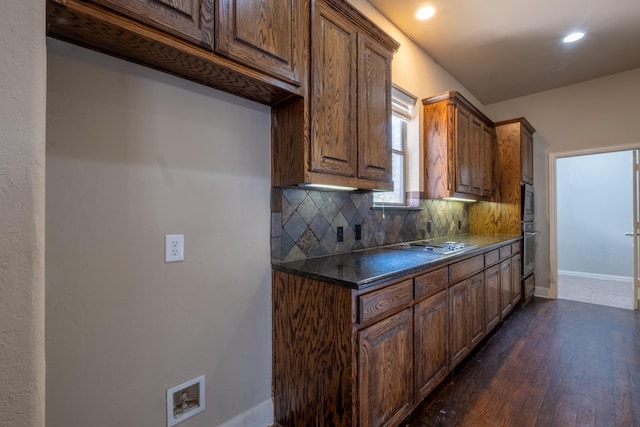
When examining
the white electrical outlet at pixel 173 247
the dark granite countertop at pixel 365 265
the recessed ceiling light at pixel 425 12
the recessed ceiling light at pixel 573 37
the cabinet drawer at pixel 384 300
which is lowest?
the cabinet drawer at pixel 384 300

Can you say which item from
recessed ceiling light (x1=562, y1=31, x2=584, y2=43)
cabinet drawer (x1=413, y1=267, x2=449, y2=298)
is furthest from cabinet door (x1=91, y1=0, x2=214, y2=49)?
recessed ceiling light (x1=562, y1=31, x2=584, y2=43)

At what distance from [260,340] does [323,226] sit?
800mm

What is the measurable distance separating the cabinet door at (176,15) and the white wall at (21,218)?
0.35 m

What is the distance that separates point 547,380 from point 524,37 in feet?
9.78

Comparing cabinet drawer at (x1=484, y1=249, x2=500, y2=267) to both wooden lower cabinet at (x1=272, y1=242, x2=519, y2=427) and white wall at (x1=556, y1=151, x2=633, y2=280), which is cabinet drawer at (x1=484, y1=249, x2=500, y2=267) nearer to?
wooden lower cabinet at (x1=272, y1=242, x2=519, y2=427)

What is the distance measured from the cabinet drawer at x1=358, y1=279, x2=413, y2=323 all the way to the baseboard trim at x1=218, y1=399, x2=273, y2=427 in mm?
859

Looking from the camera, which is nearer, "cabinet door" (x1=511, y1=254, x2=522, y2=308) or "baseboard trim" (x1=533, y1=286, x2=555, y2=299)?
"cabinet door" (x1=511, y1=254, x2=522, y2=308)

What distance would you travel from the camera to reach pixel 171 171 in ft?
4.43

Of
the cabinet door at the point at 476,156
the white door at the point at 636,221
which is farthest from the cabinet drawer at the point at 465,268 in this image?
the white door at the point at 636,221

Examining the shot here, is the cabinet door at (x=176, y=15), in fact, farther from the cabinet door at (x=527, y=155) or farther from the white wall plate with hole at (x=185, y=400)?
the cabinet door at (x=527, y=155)

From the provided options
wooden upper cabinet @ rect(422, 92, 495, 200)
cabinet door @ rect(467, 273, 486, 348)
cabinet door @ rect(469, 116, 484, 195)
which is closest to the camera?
cabinet door @ rect(467, 273, 486, 348)

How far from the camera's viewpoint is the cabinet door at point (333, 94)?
1613 millimetres

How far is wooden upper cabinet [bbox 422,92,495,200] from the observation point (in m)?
2.95

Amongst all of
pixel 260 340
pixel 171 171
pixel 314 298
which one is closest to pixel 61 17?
pixel 171 171
